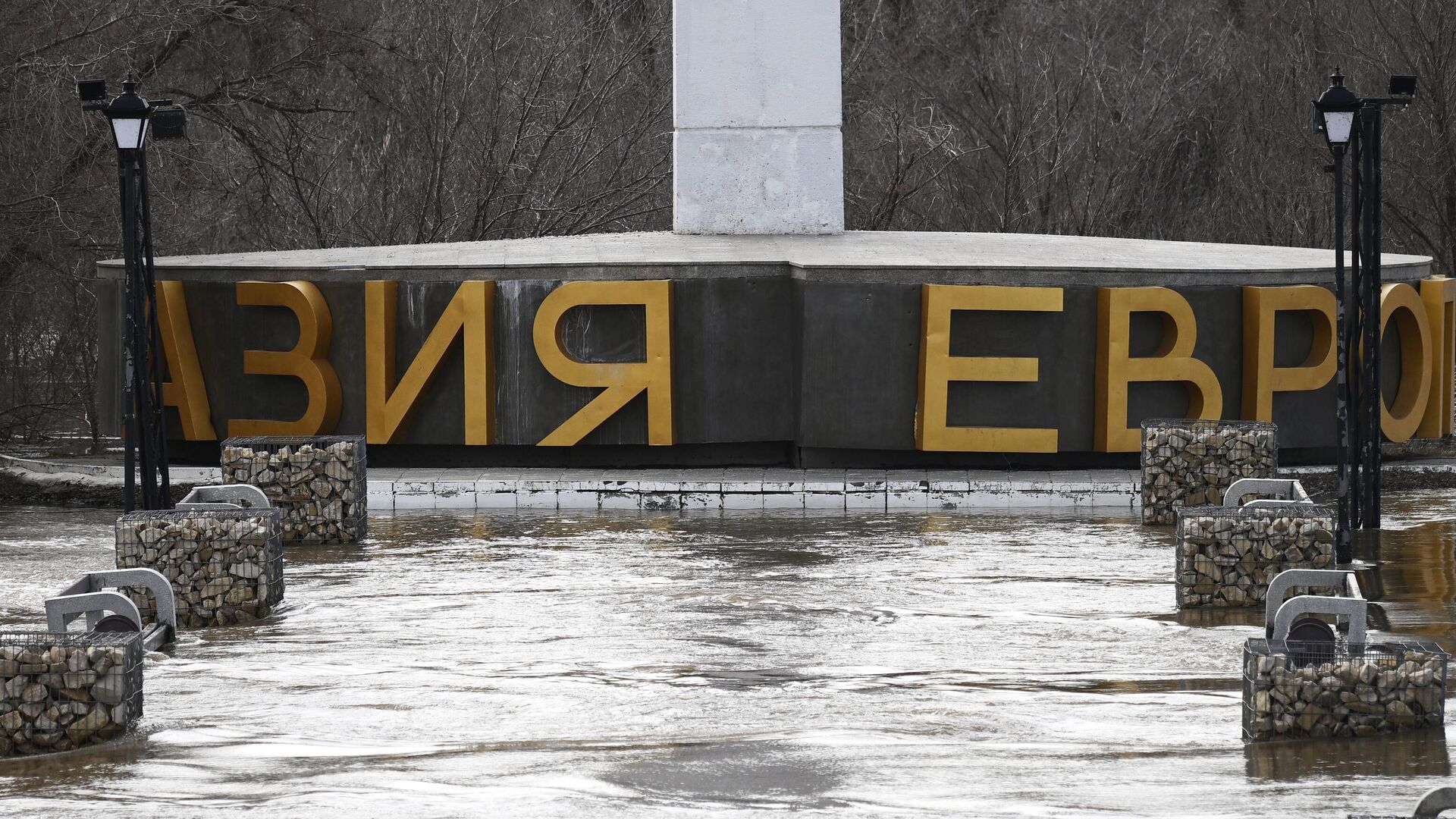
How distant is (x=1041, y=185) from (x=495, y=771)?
2731cm

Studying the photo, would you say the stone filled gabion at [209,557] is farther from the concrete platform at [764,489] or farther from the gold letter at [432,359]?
the gold letter at [432,359]

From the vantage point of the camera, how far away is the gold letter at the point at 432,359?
18281mm

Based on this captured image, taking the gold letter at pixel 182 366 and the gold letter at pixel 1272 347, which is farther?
the gold letter at pixel 182 366

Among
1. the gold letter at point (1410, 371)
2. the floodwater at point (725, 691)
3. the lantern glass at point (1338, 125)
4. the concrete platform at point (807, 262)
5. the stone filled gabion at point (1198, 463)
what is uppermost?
the lantern glass at point (1338, 125)

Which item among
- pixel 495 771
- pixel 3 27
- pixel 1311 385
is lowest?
pixel 495 771

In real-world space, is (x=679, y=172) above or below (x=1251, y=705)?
above

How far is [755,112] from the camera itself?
20812mm

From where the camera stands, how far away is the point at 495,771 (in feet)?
26.0

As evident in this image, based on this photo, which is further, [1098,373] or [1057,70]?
[1057,70]

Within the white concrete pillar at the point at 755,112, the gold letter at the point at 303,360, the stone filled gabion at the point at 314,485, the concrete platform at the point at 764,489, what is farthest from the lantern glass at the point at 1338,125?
the gold letter at the point at 303,360

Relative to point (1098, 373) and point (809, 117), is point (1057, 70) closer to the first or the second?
point (809, 117)

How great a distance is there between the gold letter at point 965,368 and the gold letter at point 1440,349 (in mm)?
3920

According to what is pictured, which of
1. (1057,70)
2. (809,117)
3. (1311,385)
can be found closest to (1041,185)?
(1057,70)

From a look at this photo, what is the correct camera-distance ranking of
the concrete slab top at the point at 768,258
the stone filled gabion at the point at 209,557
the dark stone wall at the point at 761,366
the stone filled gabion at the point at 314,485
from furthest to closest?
the concrete slab top at the point at 768,258 → the dark stone wall at the point at 761,366 → the stone filled gabion at the point at 314,485 → the stone filled gabion at the point at 209,557
